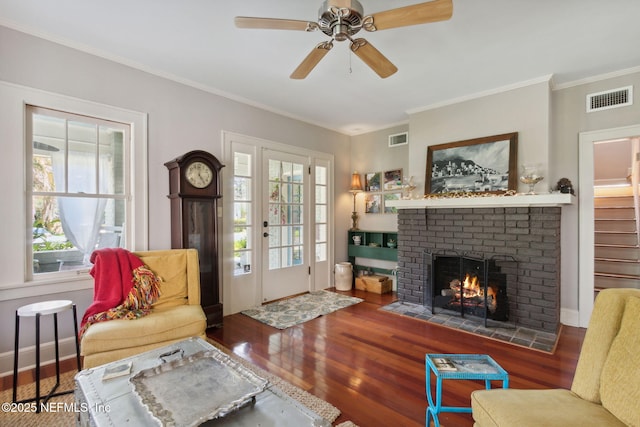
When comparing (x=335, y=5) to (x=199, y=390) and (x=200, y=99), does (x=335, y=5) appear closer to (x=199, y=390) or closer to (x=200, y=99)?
(x=199, y=390)

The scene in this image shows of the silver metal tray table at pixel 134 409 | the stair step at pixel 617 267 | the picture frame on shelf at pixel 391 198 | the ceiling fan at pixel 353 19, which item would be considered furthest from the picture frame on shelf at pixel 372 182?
the silver metal tray table at pixel 134 409

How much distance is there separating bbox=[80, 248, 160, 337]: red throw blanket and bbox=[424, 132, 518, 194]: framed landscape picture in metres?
3.35

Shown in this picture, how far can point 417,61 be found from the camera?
2.88m

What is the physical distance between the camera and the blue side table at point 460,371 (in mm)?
1557

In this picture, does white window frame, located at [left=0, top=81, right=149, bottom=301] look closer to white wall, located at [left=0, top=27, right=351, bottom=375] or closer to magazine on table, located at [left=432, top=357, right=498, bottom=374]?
white wall, located at [left=0, top=27, right=351, bottom=375]

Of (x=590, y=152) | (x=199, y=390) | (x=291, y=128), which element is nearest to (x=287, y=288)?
(x=291, y=128)

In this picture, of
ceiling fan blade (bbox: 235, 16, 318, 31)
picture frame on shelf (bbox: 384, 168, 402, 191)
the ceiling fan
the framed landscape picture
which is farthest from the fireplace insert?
ceiling fan blade (bbox: 235, 16, 318, 31)

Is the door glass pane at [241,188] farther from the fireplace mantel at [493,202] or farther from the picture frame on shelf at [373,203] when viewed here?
the picture frame on shelf at [373,203]

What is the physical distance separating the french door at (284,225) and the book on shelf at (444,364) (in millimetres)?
2812

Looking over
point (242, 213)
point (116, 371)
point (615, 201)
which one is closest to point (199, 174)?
point (242, 213)

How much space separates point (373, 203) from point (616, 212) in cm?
362

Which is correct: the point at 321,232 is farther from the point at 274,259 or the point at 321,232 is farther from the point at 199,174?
the point at 199,174

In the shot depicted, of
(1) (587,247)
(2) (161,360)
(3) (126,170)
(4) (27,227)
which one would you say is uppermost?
(3) (126,170)

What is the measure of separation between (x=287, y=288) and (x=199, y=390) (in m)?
3.07
